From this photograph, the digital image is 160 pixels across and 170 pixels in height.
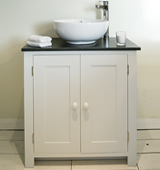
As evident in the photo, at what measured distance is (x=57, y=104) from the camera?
2490 mm

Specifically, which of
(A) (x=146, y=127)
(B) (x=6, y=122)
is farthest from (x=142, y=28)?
(B) (x=6, y=122)

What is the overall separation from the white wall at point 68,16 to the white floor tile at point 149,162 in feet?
2.08

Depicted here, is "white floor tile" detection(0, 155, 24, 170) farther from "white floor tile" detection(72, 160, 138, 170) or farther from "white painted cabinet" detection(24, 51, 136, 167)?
"white floor tile" detection(72, 160, 138, 170)

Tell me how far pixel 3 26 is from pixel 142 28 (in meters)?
1.18

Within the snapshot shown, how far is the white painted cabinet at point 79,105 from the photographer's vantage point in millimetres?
2441

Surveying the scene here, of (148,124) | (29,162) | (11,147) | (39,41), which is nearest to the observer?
(39,41)

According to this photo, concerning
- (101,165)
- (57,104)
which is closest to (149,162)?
(101,165)

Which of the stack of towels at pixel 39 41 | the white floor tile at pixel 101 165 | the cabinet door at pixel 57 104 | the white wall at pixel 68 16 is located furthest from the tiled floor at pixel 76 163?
the stack of towels at pixel 39 41

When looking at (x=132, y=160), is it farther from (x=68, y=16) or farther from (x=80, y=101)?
(x=68, y=16)

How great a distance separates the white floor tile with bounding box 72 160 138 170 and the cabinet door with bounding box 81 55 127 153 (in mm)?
104

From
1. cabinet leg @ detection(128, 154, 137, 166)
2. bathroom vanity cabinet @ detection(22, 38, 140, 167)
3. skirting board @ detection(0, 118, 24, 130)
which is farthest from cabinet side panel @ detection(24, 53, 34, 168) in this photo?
skirting board @ detection(0, 118, 24, 130)

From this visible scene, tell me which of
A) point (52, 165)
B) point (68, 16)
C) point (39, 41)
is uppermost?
point (68, 16)

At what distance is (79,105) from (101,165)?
1.49 feet

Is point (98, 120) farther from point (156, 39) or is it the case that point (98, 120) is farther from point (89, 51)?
point (156, 39)
